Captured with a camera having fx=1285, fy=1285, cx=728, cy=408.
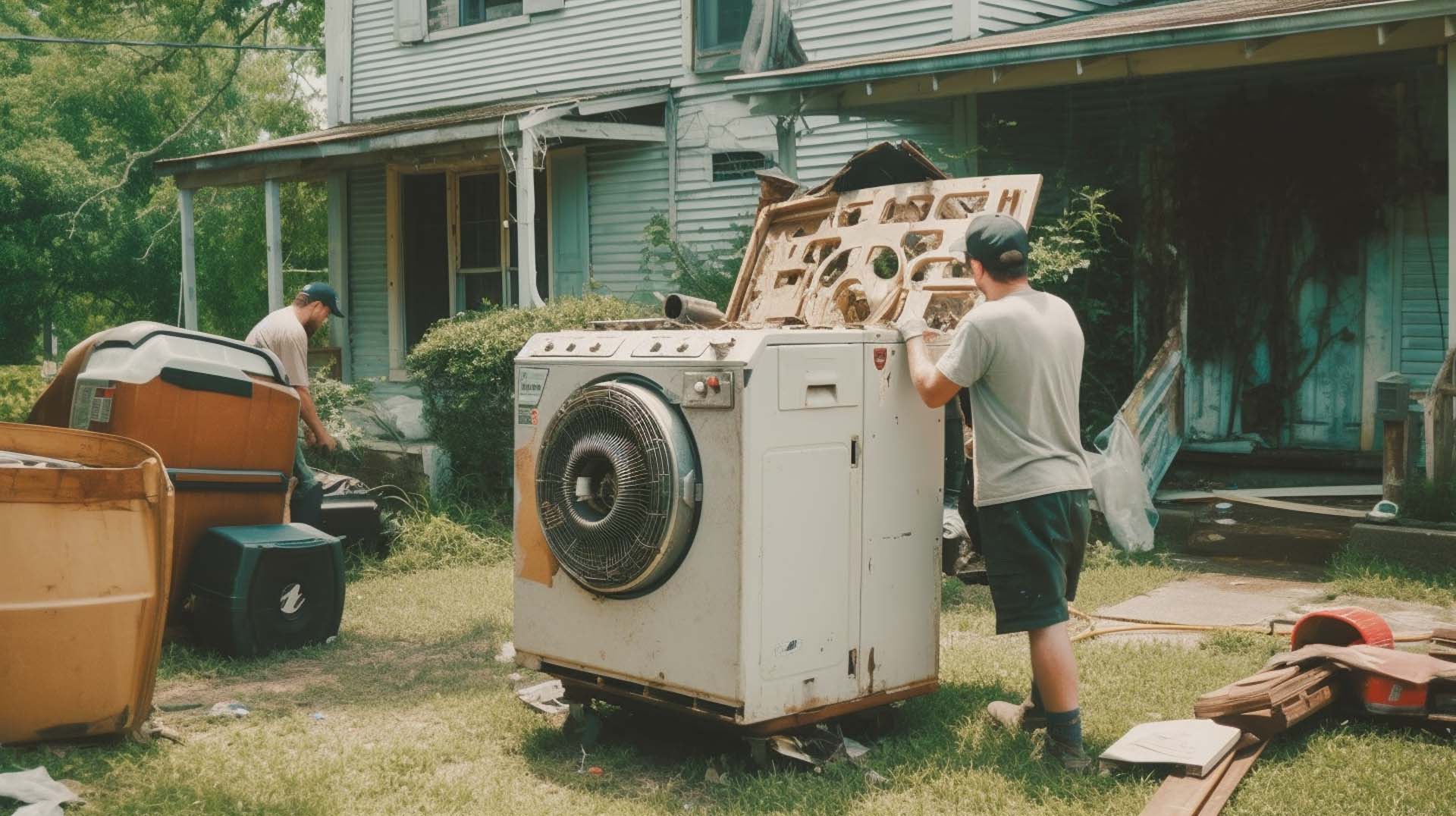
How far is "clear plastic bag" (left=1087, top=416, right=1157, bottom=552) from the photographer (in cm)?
776

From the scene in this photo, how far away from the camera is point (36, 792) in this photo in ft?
12.5

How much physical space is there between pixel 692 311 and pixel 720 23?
8452 millimetres

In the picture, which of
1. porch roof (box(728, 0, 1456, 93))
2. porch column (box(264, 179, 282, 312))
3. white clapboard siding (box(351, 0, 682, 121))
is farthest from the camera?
porch column (box(264, 179, 282, 312))

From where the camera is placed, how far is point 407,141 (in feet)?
39.9

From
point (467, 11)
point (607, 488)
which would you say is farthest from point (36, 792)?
point (467, 11)

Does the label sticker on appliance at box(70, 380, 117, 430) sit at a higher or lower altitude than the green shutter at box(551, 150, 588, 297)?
lower

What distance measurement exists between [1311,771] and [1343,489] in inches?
195

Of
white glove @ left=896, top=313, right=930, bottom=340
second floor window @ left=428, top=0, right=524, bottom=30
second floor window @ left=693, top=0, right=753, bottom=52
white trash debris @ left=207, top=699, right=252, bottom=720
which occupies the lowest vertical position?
white trash debris @ left=207, top=699, right=252, bottom=720

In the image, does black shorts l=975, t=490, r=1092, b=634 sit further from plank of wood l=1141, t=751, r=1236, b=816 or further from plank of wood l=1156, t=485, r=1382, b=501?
plank of wood l=1156, t=485, r=1382, b=501

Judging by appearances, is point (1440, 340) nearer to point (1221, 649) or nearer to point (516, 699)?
point (1221, 649)

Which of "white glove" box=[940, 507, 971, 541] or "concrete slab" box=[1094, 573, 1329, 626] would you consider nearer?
→ "white glove" box=[940, 507, 971, 541]

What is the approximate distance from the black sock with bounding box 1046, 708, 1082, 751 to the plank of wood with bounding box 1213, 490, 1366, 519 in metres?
4.24

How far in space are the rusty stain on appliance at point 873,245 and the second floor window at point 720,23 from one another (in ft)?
23.2

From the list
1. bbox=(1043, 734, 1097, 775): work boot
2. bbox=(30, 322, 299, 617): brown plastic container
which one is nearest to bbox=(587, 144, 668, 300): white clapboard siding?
bbox=(30, 322, 299, 617): brown plastic container
